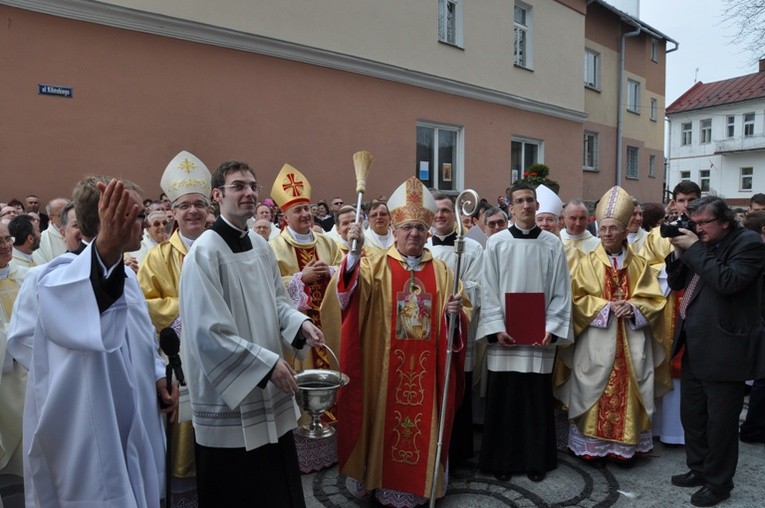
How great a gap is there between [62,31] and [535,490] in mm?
8256

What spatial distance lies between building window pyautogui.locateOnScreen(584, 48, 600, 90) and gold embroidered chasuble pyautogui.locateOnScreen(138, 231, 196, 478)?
785 inches

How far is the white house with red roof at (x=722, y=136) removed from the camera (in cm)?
3925

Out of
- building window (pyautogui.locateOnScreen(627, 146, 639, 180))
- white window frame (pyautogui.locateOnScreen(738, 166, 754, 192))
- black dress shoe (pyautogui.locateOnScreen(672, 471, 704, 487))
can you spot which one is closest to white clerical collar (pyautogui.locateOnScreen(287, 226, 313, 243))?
black dress shoe (pyautogui.locateOnScreen(672, 471, 704, 487))

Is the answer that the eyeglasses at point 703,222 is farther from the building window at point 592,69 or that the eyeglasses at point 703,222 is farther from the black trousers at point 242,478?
the building window at point 592,69

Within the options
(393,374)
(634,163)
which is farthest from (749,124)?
(393,374)

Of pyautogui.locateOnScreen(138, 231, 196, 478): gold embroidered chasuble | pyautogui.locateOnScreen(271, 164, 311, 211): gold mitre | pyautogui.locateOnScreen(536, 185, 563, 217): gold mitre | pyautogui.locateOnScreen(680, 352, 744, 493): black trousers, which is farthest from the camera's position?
pyautogui.locateOnScreen(536, 185, 563, 217): gold mitre

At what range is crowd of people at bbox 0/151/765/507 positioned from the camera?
7.88ft

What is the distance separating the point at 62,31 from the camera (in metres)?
8.34

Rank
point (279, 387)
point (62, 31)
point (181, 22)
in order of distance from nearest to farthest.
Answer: point (279, 387), point (62, 31), point (181, 22)

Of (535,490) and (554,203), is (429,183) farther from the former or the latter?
(535,490)

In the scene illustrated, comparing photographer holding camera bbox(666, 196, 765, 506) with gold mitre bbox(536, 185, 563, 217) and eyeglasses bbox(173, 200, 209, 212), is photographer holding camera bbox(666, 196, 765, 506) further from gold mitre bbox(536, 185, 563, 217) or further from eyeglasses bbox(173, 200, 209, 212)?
eyeglasses bbox(173, 200, 209, 212)

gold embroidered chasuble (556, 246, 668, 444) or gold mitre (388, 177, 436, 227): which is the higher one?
gold mitre (388, 177, 436, 227)

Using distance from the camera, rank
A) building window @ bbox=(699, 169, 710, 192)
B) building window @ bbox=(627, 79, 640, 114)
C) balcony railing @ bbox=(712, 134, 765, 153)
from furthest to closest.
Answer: building window @ bbox=(699, 169, 710, 192) → balcony railing @ bbox=(712, 134, 765, 153) → building window @ bbox=(627, 79, 640, 114)

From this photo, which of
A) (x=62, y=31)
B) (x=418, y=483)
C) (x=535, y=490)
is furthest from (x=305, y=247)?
(x=62, y=31)
